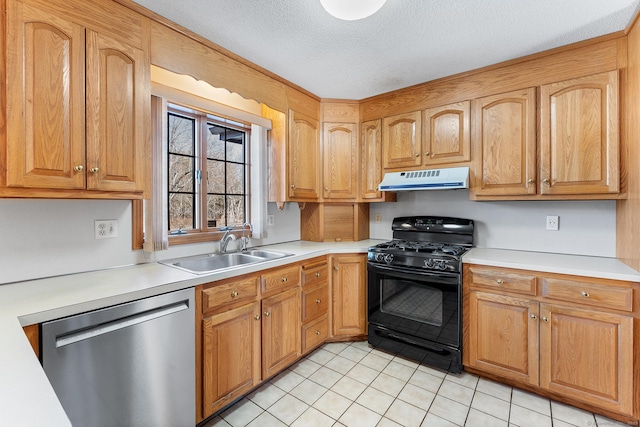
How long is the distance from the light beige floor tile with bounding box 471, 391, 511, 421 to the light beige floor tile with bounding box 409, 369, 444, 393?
237 millimetres

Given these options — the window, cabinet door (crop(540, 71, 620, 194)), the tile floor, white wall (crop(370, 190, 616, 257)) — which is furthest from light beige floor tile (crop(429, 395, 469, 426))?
the window

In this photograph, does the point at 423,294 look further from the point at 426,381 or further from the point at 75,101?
the point at 75,101

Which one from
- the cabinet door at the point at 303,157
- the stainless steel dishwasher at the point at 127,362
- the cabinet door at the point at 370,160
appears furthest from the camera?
the cabinet door at the point at 370,160

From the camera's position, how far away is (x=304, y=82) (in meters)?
2.62

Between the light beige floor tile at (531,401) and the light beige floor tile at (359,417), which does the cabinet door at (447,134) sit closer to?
the light beige floor tile at (531,401)

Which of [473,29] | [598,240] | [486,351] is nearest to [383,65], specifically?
[473,29]

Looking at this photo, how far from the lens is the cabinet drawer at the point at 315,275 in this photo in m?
2.40

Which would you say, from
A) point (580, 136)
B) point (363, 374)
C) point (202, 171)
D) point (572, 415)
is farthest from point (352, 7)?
point (572, 415)

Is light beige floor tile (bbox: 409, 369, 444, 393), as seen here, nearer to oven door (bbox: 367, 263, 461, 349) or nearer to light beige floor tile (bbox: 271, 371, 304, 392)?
oven door (bbox: 367, 263, 461, 349)

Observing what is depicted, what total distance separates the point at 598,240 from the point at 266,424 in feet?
8.45

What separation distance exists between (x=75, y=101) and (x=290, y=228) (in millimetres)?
2021

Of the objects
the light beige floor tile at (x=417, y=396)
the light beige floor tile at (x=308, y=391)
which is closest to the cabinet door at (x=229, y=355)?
the light beige floor tile at (x=308, y=391)

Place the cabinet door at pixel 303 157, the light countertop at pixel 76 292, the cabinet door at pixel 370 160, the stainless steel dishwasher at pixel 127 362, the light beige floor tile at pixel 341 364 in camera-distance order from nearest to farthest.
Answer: the light countertop at pixel 76 292, the stainless steel dishwasher at pixel 127 362, the light beige floor tile at pixel 341 364, the cabinet door at pixel 303 157, the cabinet door at pixel 370 160

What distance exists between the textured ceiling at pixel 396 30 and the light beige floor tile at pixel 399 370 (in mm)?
2317
